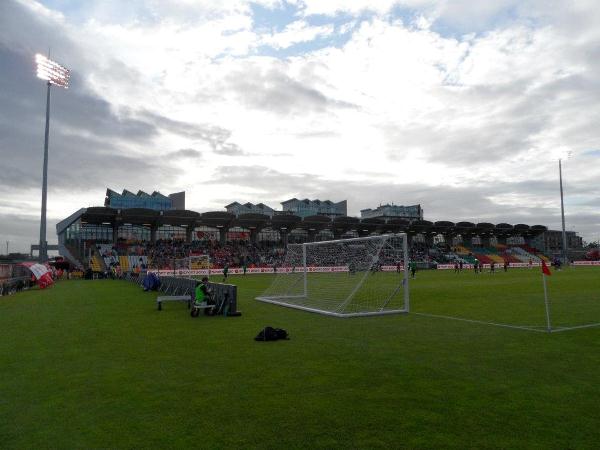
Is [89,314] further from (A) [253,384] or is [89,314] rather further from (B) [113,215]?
(B) [113,215]

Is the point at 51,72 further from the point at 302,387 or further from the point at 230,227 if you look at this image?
the point at 302,387

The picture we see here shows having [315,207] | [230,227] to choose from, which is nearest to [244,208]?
[315,207]

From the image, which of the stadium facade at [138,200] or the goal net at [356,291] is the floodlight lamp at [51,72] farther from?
the stadium facade at [138,200]

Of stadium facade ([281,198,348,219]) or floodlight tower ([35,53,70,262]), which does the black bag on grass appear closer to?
floodlight tower ([35,53,70,262])

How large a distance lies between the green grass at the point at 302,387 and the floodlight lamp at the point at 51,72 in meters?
35.1

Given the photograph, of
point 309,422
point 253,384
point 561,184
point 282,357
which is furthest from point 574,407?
point 561,184

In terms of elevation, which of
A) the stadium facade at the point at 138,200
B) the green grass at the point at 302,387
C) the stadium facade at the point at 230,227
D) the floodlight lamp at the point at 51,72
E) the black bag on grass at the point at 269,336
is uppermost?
the floodlight lamp at the point at 51,72

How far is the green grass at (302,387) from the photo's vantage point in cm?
516

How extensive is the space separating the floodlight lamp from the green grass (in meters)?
35.1

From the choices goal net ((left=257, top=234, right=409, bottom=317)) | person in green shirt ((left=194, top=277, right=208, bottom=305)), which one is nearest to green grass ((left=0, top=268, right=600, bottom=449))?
person in green shirt ((left=194, top=277, right=208, bottom=305))

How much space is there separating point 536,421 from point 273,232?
238 feet

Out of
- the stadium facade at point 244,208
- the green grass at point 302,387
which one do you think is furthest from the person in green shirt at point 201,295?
the stadium facade at point 244,208

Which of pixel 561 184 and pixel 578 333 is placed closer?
pixel 578 333

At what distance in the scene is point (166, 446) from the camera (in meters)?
4.90
